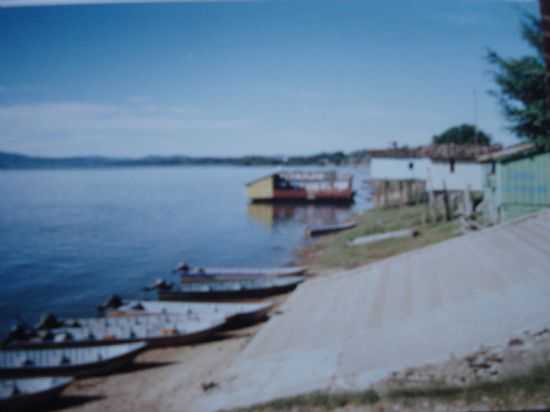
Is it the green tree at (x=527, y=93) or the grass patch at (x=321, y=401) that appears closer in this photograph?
the grass patch at (x=321, y=401)

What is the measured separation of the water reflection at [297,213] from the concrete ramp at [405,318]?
27.9 m

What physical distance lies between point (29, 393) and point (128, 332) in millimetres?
3786

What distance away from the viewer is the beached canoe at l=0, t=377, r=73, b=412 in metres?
8.84

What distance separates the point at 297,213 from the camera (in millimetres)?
44844

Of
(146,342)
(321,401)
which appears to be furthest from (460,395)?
(146,342)

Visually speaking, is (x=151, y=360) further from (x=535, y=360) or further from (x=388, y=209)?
(x=388, y=209)

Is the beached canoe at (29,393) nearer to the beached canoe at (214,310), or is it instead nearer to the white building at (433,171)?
the beached canoe at (214,310)

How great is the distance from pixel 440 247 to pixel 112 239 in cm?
2681

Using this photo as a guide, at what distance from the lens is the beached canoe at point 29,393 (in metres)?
8.84

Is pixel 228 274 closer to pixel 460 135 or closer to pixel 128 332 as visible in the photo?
pixel 128 332

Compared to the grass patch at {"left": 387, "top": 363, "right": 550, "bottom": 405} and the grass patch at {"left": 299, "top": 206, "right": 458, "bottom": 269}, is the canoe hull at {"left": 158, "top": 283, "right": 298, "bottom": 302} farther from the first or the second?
the grass patch at {"left": 387, "top": 363, "right": 550, "bottom": 405}

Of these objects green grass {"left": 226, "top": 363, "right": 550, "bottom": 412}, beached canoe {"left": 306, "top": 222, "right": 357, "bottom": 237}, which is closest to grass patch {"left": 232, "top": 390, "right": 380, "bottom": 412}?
green grass {"left": 226, "top": 363, "right": 550, "bottom": 412}

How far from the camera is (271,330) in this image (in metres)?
10.7

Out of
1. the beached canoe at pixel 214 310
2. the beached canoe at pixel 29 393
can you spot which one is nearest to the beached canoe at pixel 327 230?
the beached canoe at pixel 214 310
